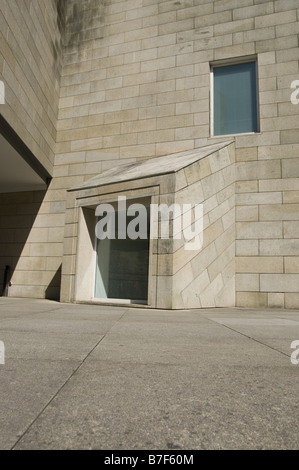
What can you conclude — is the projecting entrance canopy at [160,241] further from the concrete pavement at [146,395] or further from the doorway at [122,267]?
the concrete pavement at [146,395]

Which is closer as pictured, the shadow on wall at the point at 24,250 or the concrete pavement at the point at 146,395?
the concrete pavement at the point at 146,395

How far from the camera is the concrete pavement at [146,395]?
1.30m

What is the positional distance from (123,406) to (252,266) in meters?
9.75

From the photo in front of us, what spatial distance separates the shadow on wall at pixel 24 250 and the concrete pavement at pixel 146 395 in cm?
1015

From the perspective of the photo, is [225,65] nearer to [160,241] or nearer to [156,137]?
[156,137]

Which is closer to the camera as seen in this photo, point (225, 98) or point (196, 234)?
point (196, 234)

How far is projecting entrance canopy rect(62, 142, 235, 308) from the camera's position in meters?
8.20

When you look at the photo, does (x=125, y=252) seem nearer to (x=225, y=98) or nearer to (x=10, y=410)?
(x=225, y=98)

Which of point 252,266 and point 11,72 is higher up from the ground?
point 11,72

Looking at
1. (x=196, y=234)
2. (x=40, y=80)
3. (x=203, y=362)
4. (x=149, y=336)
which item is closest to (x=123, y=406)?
(x=203, y=362)

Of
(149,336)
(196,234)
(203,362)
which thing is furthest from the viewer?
(196,234)

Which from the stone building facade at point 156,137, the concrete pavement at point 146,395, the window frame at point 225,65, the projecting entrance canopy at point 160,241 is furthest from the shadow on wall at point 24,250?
the concrete pavement at point 146,395

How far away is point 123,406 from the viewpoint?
5.32 feet

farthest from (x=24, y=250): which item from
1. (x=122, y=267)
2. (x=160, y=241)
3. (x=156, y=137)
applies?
(x=160, y=241)
